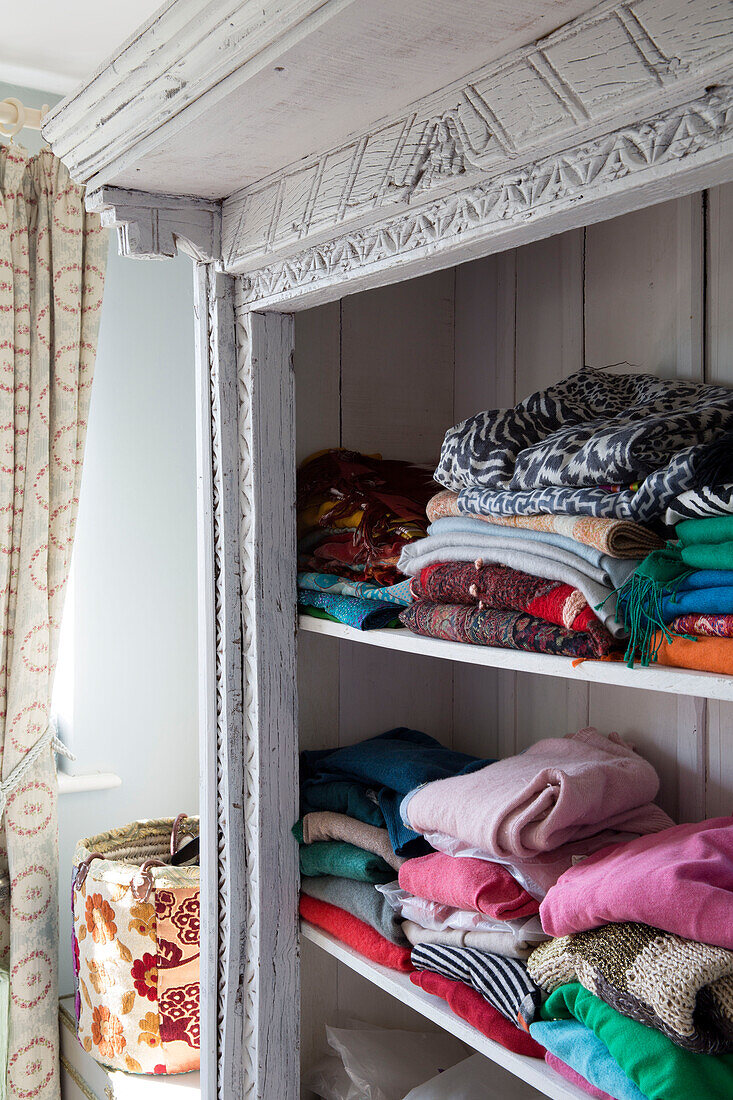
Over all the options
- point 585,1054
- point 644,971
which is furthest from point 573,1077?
point 644,971

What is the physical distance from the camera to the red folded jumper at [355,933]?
1.06 m

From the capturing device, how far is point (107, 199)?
1056 millimetres

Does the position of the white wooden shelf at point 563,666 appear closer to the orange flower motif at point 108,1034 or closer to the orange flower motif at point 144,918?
the orange flower motif at point 144,918

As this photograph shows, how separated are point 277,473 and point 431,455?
1.13 ft

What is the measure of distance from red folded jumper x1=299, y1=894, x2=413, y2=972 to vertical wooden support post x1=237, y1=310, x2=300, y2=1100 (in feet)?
0.09

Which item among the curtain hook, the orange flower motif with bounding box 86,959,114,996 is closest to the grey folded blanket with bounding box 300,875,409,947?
the orange flower motif with bounding box 86,959,114,996

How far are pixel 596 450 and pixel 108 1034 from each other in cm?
137

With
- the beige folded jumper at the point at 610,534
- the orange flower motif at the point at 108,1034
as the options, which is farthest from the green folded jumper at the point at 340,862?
the orange flower motif at the point at 108,1034

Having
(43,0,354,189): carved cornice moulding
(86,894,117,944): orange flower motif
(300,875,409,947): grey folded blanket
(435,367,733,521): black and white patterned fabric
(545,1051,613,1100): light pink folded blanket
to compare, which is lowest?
(86,894,117,944): orange flower motif

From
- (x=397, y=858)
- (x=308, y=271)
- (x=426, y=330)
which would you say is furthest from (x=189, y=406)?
(x=397, y=858)

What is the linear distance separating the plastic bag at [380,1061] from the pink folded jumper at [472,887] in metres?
0.40

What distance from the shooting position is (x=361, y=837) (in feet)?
3.74

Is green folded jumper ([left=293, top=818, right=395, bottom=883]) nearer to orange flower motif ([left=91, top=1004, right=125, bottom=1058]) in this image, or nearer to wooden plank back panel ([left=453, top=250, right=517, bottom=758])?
wooden plank back panel ([left=453, top=250, right=517, bottom=758])

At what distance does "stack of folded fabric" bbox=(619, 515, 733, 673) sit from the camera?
0.71 meters
